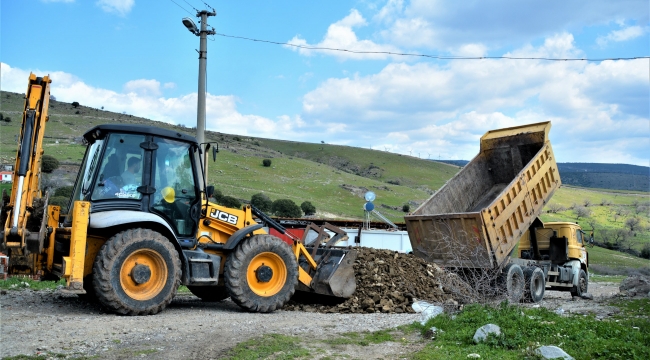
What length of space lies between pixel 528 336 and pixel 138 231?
562cm

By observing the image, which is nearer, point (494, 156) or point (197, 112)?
point (197, 112)

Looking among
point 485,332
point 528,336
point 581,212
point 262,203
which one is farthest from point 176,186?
point 581,212

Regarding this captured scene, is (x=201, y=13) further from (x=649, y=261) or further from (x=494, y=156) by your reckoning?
(x=649, y=261)

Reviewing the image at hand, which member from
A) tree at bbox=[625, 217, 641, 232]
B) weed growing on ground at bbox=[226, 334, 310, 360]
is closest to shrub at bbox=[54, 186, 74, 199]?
weed growing on ground at bbox=[226, 334, 310, 360]

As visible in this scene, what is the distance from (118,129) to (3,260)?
6.75 meters

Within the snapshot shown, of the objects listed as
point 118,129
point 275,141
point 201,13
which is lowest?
point 118,129

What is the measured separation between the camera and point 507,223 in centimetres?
1302

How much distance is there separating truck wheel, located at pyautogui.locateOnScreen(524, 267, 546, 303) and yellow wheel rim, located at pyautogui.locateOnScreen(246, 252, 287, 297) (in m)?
7.30

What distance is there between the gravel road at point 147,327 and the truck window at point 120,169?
1.84m

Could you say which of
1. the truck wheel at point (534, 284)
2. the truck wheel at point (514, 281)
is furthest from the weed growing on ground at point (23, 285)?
the truck wheel at point (534, 284)

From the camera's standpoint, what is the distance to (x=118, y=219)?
28.0 feet

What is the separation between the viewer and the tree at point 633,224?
60.8 m

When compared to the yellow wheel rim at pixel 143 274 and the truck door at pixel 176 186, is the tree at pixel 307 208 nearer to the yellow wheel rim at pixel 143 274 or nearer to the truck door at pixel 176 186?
the truck door at pixel 176 186

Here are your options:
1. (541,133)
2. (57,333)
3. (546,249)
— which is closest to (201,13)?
(541,133)
